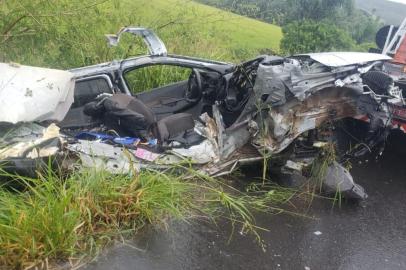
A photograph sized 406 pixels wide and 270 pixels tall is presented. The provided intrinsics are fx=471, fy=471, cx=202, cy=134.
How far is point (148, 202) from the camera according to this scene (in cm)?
411

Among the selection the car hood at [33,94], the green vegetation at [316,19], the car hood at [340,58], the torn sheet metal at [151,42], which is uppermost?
the car hood at [340,58]

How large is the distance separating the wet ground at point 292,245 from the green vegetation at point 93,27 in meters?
4.42

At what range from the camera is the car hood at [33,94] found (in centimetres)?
416

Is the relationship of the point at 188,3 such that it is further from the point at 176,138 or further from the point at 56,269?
the point at 56,269

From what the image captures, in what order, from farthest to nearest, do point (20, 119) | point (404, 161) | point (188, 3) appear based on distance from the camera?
point (188, 3) < point (404, 161) < point (20, 119)

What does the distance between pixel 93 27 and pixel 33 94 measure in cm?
387

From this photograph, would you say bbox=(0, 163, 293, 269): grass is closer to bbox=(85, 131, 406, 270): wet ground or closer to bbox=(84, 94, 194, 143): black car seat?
bbox=(85, 131, 406, 270): wet ground

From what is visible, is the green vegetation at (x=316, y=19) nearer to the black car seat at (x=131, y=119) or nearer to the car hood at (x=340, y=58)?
the car hood at (x=340, y=58)

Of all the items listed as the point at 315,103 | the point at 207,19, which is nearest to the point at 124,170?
the point at 315,103

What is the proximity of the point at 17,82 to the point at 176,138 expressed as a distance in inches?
65.7

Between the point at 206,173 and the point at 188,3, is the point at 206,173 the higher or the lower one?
the lower one

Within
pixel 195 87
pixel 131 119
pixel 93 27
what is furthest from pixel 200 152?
pixel 93 27

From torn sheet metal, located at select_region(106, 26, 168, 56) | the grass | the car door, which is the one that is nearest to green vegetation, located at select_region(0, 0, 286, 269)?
Answer: the grass

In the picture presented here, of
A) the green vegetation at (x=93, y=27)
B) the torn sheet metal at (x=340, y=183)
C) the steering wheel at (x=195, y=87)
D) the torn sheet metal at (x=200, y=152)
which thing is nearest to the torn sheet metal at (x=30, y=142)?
the torn sheet metal at (x=200, y=152)
